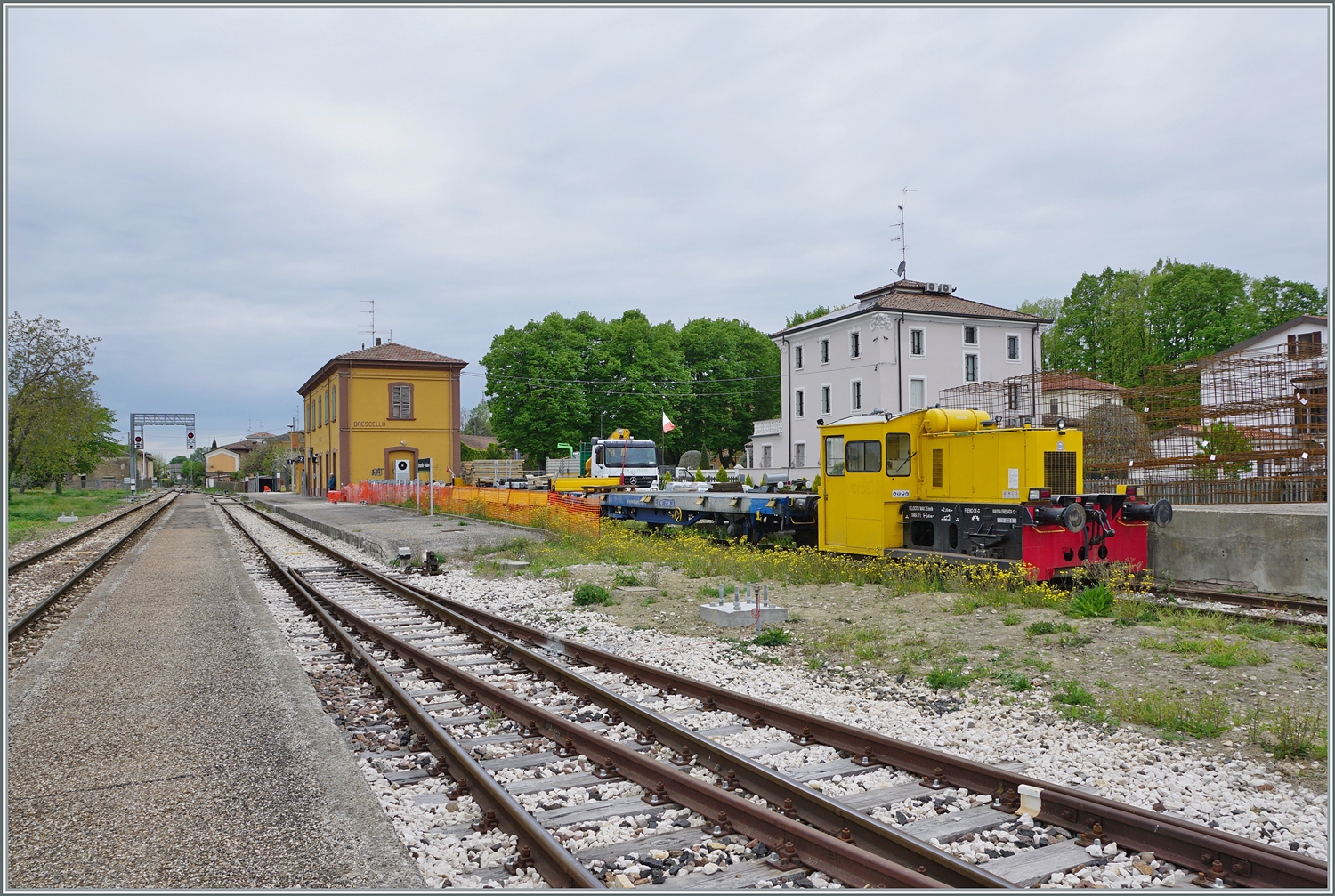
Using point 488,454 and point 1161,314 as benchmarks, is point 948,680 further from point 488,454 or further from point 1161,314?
point 488,454

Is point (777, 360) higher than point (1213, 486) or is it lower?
higher

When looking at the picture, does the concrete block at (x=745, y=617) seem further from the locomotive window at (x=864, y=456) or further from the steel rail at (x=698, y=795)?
the locomotive window at (x=864, y=456)

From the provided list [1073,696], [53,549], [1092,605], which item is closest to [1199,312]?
[1092,605]

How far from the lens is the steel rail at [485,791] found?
3920mm

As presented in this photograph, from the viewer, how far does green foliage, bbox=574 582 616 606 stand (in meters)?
12.1

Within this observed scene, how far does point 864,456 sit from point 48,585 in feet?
48.0

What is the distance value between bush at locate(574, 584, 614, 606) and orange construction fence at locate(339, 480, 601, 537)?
7753 mm

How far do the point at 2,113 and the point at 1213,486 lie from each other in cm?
2076

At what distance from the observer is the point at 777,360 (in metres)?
72.1

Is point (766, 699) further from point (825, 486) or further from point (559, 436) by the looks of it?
point (559, 436)

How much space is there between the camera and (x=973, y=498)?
12.6 m

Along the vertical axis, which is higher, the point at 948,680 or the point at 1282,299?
the point at 1282,299

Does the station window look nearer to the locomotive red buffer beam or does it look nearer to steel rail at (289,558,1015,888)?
the locomotive red buffer beam

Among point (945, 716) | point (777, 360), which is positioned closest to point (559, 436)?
point (777, 360)
